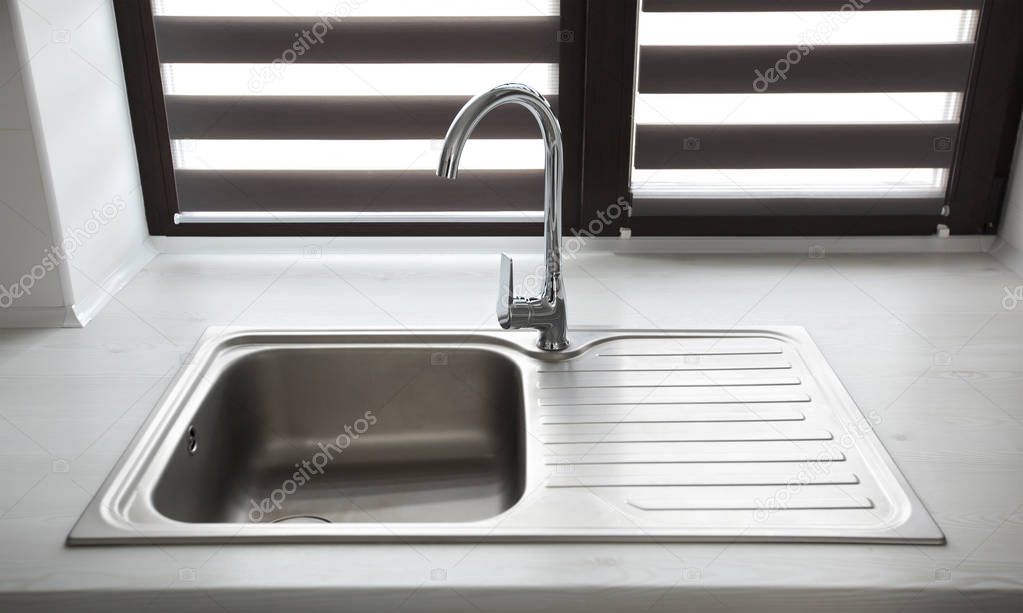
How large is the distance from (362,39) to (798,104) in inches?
30.0

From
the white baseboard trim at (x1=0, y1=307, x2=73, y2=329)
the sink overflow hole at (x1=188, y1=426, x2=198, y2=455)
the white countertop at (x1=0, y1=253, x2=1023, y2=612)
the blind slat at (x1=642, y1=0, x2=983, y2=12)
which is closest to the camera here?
the white countertop at (x1=0, y1=253, x2=1023, y2=612)

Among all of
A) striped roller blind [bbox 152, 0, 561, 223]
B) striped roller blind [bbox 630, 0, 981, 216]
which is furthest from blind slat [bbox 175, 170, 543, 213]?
striped roller blind [bbox 630, 0, 981, 216]

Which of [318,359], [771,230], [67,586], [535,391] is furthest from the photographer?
[771,230]

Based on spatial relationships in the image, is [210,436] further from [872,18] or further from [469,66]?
[872,18]

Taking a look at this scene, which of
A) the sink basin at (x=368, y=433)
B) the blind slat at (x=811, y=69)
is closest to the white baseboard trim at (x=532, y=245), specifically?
the blind slat at (x=811, y=69)

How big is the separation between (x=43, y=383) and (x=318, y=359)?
1.21 feet

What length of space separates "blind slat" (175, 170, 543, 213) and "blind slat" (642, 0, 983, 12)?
1.19ft

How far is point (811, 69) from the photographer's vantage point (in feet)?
5.34

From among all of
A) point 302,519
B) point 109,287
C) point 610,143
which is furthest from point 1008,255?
point 109,287

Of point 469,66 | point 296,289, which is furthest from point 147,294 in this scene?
point 469,66

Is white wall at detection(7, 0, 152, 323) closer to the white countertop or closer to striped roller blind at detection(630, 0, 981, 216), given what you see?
the white countertop

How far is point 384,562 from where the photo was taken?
37.0 inches

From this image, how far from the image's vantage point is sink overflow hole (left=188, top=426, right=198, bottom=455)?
121 centimetres

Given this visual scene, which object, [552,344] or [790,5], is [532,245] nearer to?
[552,344]
